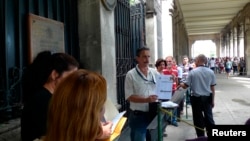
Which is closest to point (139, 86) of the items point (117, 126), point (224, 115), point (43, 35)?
point (43, 35)

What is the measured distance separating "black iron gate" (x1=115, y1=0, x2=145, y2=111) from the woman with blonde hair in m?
4.94

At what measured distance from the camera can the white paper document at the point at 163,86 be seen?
Answer: 14.2 ft

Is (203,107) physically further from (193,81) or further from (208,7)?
(208,7)

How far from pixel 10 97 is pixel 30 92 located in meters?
1.10

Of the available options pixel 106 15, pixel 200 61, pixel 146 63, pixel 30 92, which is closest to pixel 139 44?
pixel 200 61

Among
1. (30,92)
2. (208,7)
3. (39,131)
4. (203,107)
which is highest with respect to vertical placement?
(208,7)

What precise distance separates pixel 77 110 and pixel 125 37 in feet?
19.4

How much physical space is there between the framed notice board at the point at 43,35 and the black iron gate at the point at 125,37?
2546 millimetres

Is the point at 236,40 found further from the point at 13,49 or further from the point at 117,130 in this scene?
the point at 117,130

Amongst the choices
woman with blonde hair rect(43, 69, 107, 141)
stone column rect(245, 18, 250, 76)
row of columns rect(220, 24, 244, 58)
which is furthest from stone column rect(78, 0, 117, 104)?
row of columns rect(220, 24, 244, 58)

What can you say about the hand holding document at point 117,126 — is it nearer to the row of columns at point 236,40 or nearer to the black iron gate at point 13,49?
the black iron gate at point 13,49

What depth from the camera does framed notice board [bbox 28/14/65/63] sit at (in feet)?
11.9

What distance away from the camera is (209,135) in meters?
1.74

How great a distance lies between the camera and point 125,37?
7.38m
